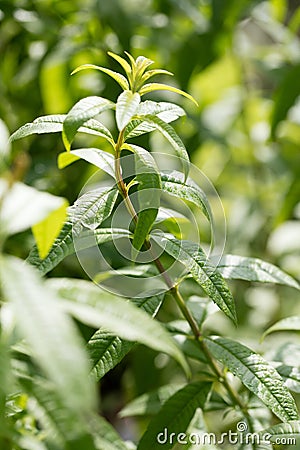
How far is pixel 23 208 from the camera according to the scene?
11.9 inches

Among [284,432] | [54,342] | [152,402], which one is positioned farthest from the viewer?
[152,402]

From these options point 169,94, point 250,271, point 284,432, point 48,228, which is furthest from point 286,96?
point 48,228

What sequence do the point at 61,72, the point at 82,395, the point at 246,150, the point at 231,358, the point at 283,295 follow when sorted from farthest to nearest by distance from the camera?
the point at 246,150
the point at 283,295
the point at 61,72
the point at 231,358
the point at 82,395

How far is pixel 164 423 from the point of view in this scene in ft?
1.65

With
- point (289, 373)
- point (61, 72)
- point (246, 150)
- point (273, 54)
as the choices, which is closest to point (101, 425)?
point (289, 373)

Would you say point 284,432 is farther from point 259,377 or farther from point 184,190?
point 184,190

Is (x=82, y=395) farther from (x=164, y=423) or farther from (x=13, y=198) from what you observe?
(x=164, y=423)

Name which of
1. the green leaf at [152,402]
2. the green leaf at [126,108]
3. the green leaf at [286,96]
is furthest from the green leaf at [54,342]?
the green leaf at [286,96]

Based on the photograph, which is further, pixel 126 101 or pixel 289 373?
pixel 289 373

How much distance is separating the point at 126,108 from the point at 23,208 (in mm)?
105

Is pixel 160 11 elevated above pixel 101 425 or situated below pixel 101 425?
above

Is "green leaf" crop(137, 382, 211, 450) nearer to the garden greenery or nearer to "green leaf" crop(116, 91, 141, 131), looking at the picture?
the garden greenery

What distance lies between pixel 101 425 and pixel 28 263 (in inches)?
4.5

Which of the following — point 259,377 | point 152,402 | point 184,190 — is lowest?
point 152,402
